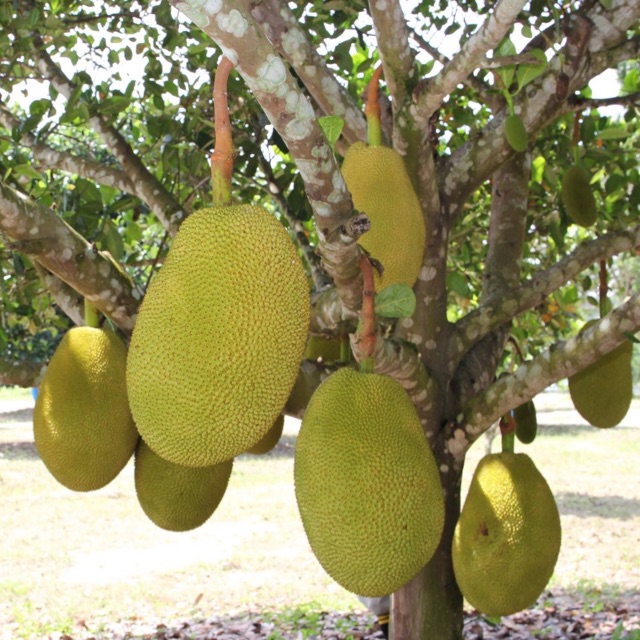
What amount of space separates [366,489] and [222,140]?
1.49 ft

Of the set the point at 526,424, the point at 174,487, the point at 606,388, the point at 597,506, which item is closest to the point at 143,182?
the point at 174,487

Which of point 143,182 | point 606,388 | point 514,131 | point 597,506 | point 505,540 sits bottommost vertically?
point 597,506

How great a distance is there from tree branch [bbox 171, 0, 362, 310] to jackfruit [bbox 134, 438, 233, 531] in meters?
0.61

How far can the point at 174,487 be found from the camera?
1.46 metres

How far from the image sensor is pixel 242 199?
8.89 ft

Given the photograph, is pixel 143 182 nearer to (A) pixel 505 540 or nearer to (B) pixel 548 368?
(B) pixel 548 368

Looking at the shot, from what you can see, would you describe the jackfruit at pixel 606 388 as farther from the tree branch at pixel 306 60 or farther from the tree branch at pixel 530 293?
the tree branch at pixel 306 60

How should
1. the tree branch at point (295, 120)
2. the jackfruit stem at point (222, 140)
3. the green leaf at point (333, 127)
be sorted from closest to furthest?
the tree branch at point (295, 120)
the jackfruit stem at point (222, 140)
the green leaf at point (333, 127)

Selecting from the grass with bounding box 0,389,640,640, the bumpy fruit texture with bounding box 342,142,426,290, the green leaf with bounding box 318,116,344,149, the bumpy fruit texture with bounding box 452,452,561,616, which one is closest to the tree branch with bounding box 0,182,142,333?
the bumpy fruit texture with bounding box 342,142,426,290

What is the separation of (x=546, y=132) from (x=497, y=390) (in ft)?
3.99

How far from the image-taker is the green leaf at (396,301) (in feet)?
3.35

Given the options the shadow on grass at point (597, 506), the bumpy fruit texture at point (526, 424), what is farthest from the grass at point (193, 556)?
the bumpy fruit texture at point (526, 424)

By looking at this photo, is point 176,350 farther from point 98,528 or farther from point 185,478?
point 98,528

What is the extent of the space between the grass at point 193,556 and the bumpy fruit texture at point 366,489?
229 cm
